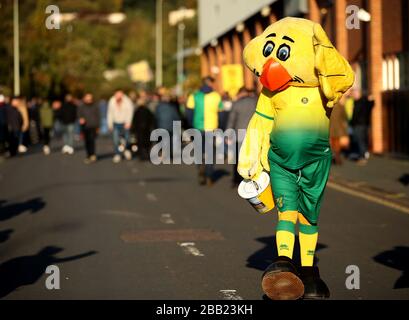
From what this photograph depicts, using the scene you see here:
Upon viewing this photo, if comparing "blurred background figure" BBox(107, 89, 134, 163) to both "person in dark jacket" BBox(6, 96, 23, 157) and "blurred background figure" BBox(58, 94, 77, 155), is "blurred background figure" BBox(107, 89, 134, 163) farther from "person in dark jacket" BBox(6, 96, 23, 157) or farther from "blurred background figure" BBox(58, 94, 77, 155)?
"blurred background figure" BBox(58, 94, 77, 155)

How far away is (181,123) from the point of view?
2900 cm

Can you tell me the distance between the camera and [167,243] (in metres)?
11.7

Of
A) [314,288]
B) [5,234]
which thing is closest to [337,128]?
[5,234]

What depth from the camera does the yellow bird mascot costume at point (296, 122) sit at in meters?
8.30

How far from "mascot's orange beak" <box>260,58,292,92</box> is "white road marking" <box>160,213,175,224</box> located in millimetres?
5617

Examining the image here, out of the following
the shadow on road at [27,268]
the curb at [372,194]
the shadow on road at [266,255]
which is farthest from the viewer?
the curb at [372,194]

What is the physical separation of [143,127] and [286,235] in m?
19.4

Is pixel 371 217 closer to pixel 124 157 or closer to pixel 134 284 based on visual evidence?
pixel 134 284

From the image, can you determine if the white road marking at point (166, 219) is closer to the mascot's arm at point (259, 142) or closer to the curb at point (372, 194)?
the curb at point (372, 194)

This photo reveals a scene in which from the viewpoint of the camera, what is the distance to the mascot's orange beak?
327 inches

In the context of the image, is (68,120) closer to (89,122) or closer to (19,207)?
(89,122)

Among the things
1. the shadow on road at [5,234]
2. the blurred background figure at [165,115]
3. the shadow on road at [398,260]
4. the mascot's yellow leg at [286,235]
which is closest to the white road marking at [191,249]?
the shadow on road at [398,260]

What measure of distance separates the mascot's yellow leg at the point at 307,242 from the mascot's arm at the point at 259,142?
51 cm
